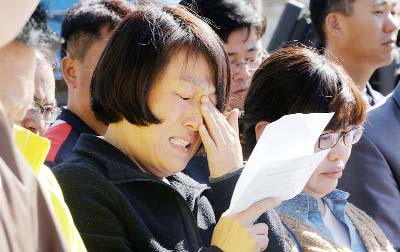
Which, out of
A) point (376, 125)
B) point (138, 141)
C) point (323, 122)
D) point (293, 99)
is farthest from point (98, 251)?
point (376, 125)

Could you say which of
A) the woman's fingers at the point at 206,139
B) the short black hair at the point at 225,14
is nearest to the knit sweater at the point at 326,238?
the woman's fingers at the point at 206,139

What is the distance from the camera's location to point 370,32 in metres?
4.30

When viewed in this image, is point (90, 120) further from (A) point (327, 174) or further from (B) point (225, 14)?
(A) point (327, 174)

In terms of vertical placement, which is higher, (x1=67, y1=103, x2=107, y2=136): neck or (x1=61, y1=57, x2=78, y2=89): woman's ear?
(x1=61, y1=57, x2=78, y2=89): woman's ear

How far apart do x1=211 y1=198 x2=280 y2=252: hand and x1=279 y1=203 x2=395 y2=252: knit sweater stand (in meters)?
0.28

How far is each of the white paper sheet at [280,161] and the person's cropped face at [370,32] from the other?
6.56 feet

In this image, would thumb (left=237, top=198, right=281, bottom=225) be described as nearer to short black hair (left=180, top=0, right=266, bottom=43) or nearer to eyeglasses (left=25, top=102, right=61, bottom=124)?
eyeglasses (left=25, top=102, right=61, bottom=124)

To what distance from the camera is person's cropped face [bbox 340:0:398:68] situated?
14.0 feet

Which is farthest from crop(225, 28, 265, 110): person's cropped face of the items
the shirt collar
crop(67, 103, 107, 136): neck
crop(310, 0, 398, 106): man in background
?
the shirt collar

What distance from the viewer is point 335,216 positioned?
2.78 meters

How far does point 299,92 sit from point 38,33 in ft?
4.42

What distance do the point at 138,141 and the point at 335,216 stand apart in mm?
794

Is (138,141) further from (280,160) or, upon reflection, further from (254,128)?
(254,128)

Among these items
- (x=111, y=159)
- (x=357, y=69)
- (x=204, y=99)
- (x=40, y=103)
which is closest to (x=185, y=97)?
(x=204, y=99)
